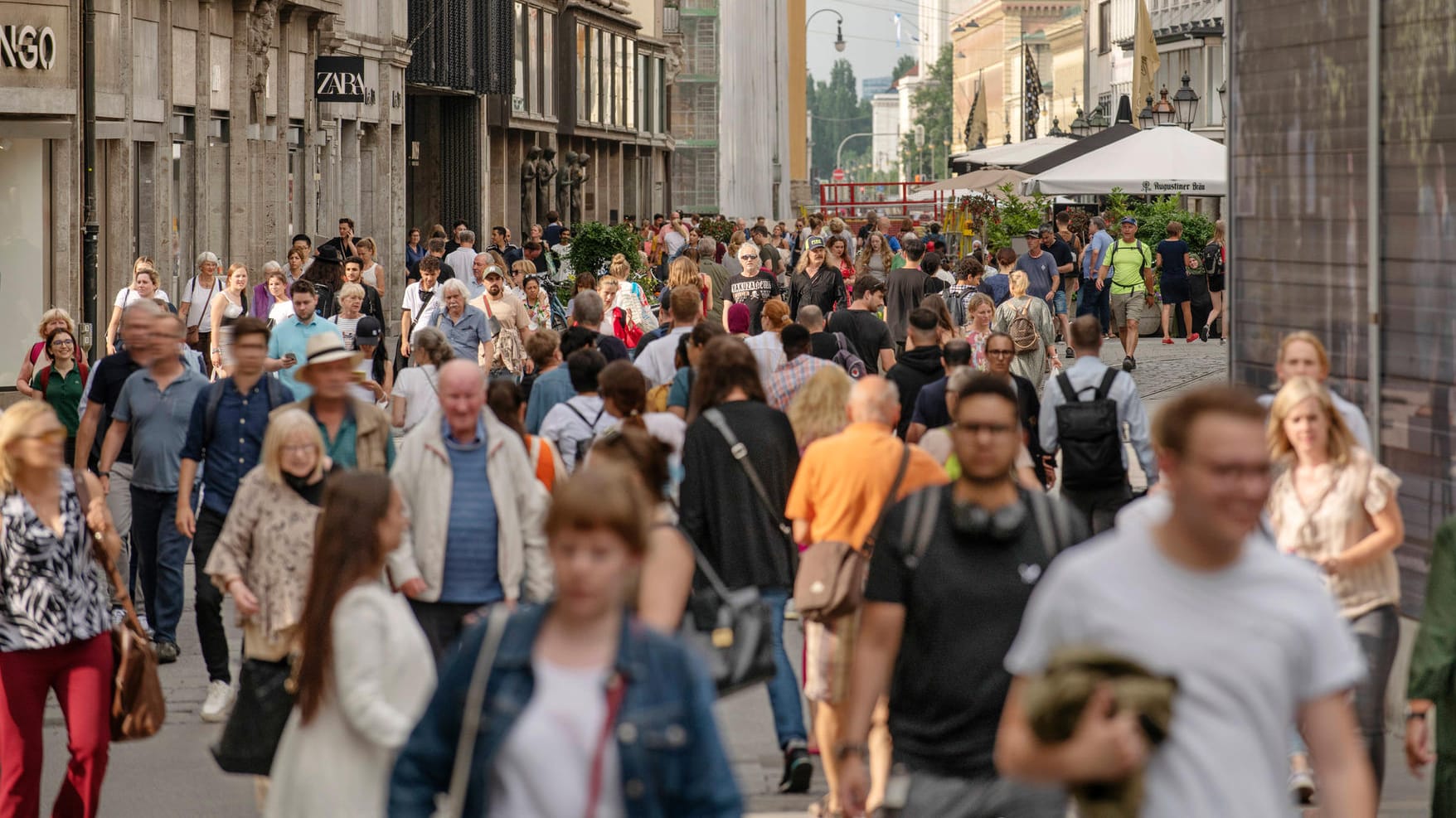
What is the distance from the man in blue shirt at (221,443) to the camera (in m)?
9.33

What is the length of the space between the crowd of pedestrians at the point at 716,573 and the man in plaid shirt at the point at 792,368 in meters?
0.03

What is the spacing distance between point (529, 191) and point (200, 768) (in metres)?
47.9

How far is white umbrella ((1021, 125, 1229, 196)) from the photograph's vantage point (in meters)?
25.8

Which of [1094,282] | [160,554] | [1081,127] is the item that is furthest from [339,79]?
[160,554]

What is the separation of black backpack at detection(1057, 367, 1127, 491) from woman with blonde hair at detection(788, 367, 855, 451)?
5.63 feet

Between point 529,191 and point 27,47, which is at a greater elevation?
point 529,191

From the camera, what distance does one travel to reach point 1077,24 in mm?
134875

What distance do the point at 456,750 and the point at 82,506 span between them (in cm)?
376

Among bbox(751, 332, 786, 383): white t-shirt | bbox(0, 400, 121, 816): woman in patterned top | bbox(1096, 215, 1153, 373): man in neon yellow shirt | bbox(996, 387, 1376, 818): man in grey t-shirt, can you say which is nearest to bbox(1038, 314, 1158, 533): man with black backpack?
bbox(751, 332, 786, 383): white t-shirt

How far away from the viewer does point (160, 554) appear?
10.3 meters

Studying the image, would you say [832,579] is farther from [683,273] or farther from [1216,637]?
[683,273]

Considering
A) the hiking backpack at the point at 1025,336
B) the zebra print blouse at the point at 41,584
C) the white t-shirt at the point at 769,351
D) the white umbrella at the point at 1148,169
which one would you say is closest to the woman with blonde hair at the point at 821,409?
the zebra print blouse at the point at 41,584

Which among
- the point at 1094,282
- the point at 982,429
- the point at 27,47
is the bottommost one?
the point at 982,429

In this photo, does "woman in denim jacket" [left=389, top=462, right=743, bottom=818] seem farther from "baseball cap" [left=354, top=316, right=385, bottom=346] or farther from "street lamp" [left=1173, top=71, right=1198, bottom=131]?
"street lamp" [left=1173, top=71, right=1198, bottom=131]
